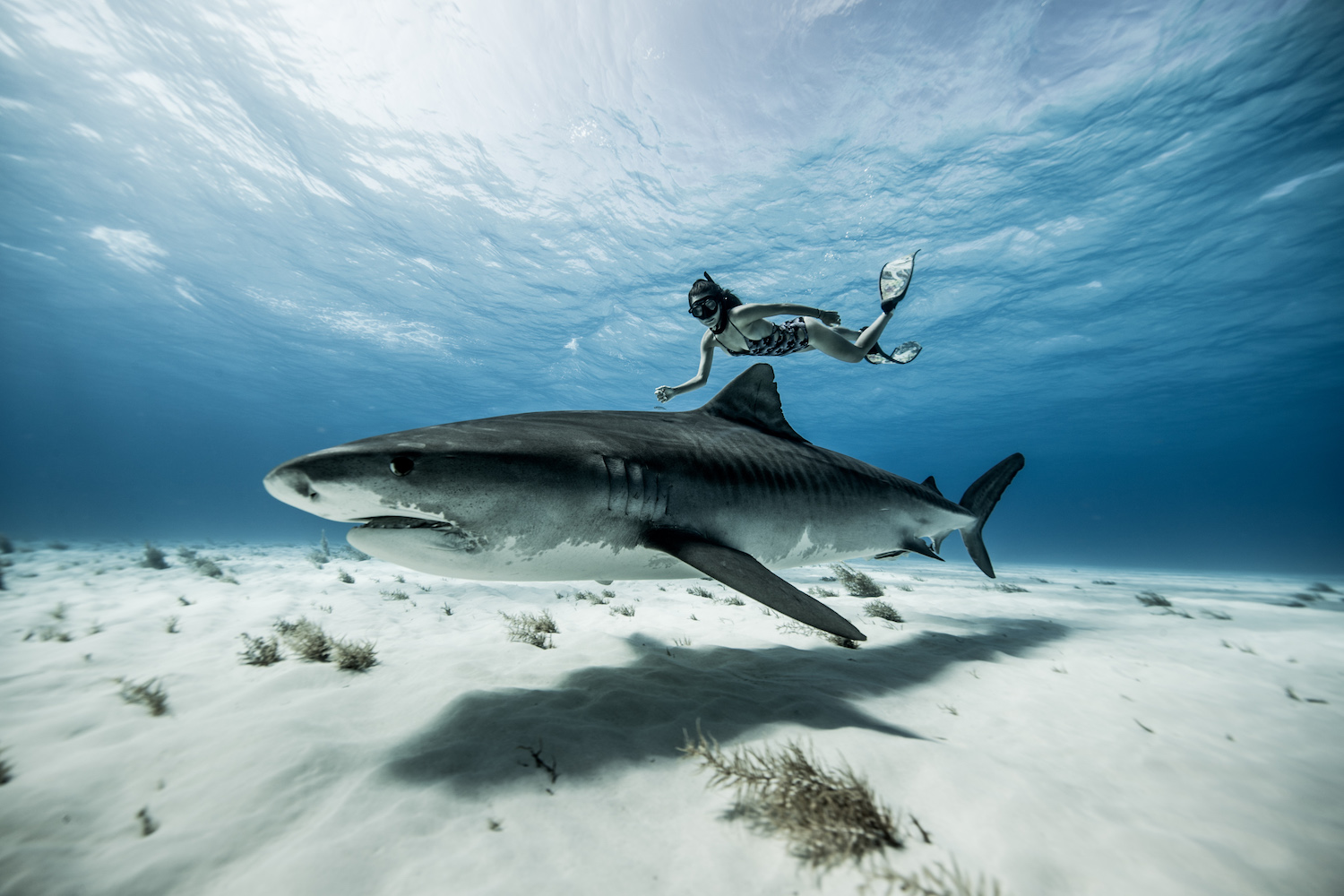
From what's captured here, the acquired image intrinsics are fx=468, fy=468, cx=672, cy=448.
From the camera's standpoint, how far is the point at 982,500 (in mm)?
5902

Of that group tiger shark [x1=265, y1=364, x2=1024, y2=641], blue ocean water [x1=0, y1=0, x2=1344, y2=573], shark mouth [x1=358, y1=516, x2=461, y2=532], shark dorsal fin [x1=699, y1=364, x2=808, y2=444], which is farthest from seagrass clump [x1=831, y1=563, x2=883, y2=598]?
blue ocean water [x1=0, y1=0, x2=1344, y2=573]

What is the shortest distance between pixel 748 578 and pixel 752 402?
2346 mm

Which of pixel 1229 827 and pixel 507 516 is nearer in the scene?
pixel 1229 827

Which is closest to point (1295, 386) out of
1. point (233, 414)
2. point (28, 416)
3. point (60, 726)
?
point (60, 726)

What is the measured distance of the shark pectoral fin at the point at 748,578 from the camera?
2.25 metres

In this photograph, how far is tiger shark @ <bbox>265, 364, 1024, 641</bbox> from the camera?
222 centimetres

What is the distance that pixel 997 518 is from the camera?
169875 mm

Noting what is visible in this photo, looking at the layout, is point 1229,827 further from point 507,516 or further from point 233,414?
point 233,414

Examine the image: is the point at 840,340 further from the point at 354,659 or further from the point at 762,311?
the point at 354,659

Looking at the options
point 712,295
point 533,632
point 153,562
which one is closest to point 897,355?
point 712,295

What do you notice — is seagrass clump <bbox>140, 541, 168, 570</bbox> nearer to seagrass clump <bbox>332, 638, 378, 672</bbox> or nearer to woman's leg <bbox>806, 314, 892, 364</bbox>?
seagrass clump <bbox>332, 638, 378, 672</bbox>

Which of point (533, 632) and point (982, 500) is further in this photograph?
point (982, 500)

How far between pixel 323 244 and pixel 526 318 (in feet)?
27.9

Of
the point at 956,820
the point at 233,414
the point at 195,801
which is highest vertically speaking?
the point at 233,414
